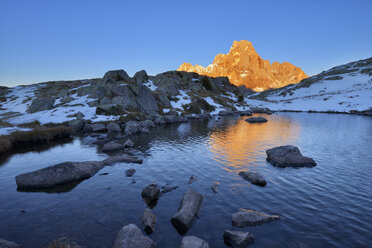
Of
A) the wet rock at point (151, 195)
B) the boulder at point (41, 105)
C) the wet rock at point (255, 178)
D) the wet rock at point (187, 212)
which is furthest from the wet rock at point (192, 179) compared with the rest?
the boulder at point (41, 105)

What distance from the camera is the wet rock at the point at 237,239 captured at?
26.1 ft

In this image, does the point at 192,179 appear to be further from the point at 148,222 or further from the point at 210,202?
the point at 148,222

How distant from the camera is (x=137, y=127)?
129 ft

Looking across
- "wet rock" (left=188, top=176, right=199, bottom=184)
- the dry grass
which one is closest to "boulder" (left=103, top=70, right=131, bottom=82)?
the dry grass

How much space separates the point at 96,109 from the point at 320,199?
166ft

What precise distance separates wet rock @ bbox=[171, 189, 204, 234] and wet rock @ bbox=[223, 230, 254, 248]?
1.91 m

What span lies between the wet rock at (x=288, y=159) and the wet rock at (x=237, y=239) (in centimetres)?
1152

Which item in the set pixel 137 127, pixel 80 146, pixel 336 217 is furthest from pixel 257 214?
pixel 137 127

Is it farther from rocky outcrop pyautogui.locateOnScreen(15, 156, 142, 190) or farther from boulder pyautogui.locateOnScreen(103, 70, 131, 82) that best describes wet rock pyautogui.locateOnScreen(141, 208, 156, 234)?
boulder pyautogui.locateOnScreen(103, 70, 131, 82)

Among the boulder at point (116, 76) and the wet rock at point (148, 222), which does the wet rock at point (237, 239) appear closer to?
the wet rock at point (148, 222)

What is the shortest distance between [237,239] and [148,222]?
4.12m

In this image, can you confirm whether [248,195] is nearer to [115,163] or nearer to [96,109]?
[115,163]

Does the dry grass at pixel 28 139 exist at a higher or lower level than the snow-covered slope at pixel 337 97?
lower

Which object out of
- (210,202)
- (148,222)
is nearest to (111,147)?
(210,202)
